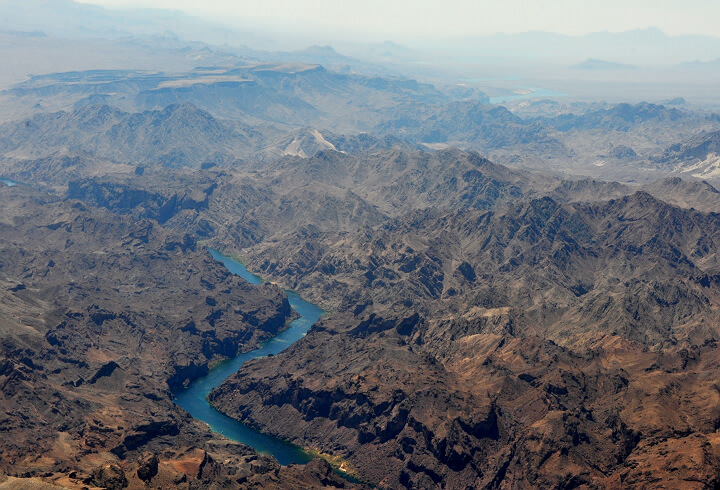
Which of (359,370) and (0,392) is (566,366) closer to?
(359,370)

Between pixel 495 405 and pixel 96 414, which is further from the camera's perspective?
pixel 495 405

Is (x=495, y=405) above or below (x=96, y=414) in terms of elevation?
above

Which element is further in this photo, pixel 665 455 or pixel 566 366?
pixel 566 366

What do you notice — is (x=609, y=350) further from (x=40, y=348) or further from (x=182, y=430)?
(x=40, y=348)

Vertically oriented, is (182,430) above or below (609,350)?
below

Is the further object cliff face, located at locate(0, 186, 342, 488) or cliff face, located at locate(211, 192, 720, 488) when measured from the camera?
cliff face, located at locate(211, 192, 720, 488)

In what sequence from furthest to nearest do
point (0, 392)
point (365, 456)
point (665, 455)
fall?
point (365, 456), point (0, 392), point (665, 455)

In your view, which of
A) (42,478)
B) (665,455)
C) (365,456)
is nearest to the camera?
(42,478)

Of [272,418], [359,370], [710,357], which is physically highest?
[710,357]

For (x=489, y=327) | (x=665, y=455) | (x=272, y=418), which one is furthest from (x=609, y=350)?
(x=272, y=418)

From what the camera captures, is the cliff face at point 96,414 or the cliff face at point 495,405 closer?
the cliff face at point 96,414

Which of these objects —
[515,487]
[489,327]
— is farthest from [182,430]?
[489,327]
